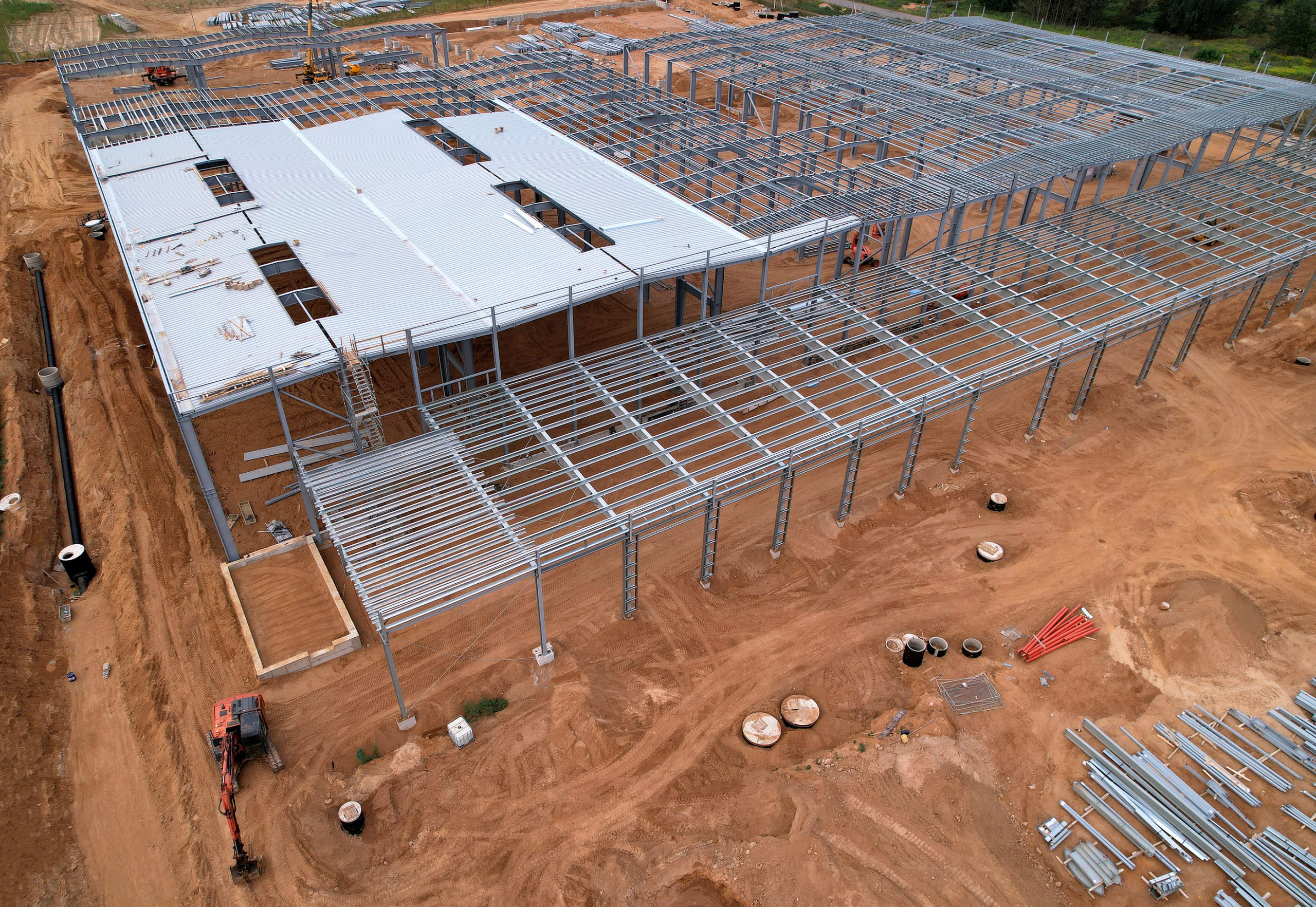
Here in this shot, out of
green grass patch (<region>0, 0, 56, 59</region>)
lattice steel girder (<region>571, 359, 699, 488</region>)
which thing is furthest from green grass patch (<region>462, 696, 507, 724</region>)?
green grass patch (<region>0, 0, 56, 59</region>)

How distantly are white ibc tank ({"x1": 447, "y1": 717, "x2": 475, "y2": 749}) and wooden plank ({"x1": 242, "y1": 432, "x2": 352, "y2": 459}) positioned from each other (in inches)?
368

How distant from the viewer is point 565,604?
18062 mm

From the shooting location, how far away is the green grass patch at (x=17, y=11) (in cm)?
5547

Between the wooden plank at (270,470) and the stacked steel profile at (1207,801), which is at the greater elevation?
the wooden plank at (270,470)

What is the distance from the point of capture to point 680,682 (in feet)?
54.4

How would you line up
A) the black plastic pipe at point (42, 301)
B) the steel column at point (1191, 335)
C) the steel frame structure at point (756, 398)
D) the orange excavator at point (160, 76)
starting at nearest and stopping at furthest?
the steel frame structure at point (756, 398)
the steel column at point (1191, 335)
the black plastic pipe at point (42, 301)
the orange excavator at point (160, 76)

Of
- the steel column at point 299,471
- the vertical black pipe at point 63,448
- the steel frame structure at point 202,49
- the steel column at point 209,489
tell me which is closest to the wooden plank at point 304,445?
the steel column at point 299,471

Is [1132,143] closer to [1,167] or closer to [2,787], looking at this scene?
[2,787]

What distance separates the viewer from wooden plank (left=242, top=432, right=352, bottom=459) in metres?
21.2

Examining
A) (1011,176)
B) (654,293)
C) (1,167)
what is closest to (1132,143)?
(1011,176)

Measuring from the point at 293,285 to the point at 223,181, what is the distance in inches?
166

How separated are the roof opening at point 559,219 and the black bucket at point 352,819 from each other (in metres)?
16.3

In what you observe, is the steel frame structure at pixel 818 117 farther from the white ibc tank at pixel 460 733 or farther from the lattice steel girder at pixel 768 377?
the white ibc tank at pixel 460 733

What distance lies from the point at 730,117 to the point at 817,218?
21.3m
